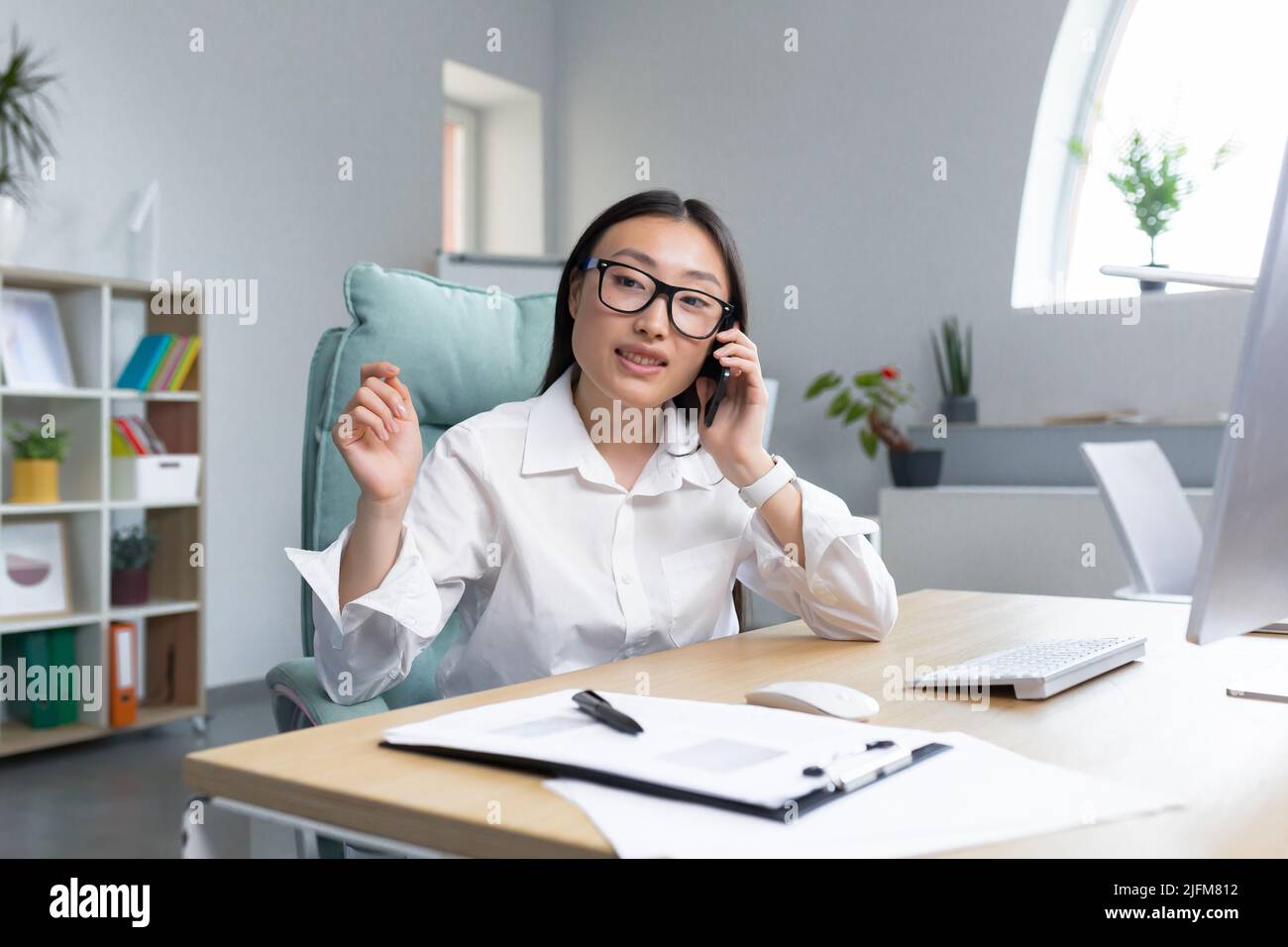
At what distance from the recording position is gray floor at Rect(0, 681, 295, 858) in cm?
253

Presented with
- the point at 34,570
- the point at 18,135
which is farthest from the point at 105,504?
the point at 18,135

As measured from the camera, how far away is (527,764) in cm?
72

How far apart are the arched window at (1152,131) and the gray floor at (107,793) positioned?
3.30m

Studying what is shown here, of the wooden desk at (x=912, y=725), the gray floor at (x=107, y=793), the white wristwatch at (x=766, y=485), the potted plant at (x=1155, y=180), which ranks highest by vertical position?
the potted plant at (x=1155, y=180)

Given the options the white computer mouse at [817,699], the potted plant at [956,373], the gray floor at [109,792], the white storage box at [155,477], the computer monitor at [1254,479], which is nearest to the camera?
the computer monitor at [1254,479]

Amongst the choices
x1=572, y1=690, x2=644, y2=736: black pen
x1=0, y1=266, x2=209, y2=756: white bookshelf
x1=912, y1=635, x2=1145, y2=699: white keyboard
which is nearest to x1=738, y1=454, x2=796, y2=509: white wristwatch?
x1=912, y1=635, x2=1145, y2=699: white keyboard

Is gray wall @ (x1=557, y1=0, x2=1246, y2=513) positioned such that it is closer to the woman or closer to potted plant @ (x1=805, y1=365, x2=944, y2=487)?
potted plant @ (x1=805, y1=365, x2=944, y2=487)

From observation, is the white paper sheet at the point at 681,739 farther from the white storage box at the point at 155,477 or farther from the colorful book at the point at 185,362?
the colorful book at the point at 185,362

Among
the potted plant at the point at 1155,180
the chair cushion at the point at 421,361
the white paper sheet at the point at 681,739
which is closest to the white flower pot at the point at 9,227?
the chair cushion at the point at 421,361

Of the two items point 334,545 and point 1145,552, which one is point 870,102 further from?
point 334,545

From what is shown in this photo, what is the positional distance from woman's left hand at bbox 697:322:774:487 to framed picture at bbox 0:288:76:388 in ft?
8.70

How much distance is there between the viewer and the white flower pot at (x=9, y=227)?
3.19 meters

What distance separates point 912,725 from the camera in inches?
34.3
